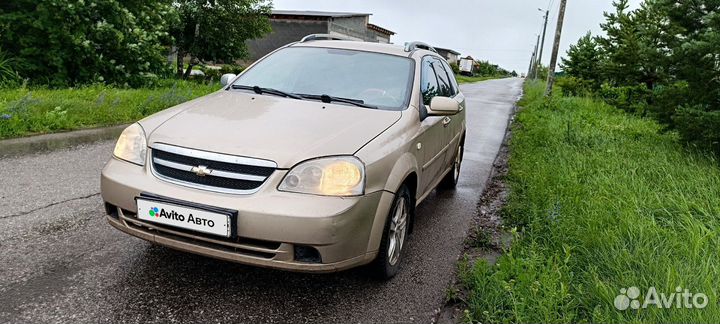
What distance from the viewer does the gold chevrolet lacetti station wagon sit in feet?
8.39

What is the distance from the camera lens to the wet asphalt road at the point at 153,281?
2672 mm

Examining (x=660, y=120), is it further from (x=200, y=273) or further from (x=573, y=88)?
(x=573, y=88)

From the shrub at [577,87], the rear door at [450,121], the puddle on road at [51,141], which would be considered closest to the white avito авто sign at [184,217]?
the rear door at [450,121]

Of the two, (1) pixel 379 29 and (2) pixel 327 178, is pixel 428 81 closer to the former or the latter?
(2) pixel 327 178

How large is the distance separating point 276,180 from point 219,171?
0.31 m

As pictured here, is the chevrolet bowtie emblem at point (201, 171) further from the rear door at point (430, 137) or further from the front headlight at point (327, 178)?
the rear door at point (430, 137)

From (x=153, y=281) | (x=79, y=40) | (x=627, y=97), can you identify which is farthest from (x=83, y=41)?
(x=627, y=97)

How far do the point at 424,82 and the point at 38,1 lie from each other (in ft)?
28.4

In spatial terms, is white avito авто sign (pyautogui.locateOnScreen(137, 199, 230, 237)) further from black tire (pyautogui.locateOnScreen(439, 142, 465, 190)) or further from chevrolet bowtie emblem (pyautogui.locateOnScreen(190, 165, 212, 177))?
black tire (pyautogui.locateOnScreen(439, 142, 465, 190))

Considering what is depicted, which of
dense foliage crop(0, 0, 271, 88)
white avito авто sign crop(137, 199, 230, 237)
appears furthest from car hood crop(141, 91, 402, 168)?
dense foliage crop(0, 0, 271, 88)

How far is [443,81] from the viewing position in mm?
5062

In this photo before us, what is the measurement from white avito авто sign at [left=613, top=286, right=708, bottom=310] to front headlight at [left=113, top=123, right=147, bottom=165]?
272 cm

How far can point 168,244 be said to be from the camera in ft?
8.89

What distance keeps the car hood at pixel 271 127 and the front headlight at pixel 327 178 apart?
0.17ft
